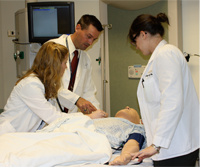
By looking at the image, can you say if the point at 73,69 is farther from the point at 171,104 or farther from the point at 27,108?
the point at 171,104

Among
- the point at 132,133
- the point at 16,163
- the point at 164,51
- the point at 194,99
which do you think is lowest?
the point at 132,133

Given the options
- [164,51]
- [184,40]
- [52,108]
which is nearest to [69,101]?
[52,108]

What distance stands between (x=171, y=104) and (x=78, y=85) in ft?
4.72

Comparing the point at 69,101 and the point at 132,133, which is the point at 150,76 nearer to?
the point at 132,133

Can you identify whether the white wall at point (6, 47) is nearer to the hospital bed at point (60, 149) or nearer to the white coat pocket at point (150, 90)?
the hospital bed at point (60, 149)

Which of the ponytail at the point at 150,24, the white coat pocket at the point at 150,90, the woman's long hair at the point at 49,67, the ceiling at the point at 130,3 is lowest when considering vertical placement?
the white coat pocket at the point at 150,90

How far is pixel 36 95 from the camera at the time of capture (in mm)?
1642

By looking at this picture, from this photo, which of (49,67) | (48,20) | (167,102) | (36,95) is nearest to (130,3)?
(48,20)

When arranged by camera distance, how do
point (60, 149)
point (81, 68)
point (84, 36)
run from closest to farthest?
point (60, 149) < point (84, 36) < point (81, 68)

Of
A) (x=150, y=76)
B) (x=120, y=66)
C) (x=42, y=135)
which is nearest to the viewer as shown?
(x=150, y=76)

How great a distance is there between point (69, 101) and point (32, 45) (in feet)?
3.57

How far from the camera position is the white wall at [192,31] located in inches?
93.5

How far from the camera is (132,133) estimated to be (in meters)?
1.76

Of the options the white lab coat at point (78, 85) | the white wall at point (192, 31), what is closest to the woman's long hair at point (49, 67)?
the white lab coat at point (78, 85)
